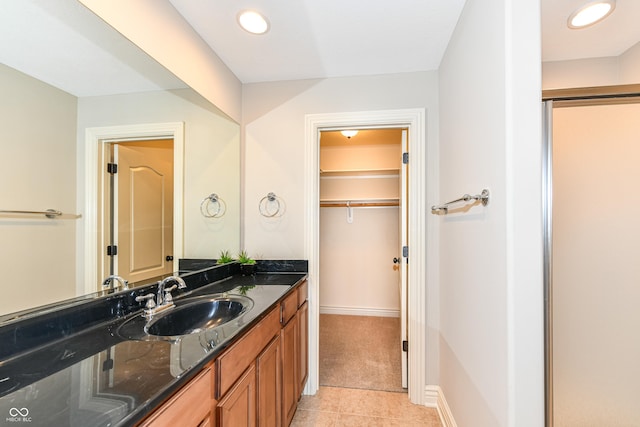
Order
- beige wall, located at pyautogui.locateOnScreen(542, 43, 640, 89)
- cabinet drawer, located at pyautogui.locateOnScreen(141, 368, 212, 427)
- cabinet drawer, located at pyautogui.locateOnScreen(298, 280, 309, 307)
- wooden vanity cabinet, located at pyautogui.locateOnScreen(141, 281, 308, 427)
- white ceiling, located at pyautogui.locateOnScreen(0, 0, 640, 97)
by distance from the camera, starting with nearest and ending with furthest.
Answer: cabinet drawer, located at pyautogui.locateOnScreen(141, 368, 212, 427), wooden vanity cabinet, located at pyautogui.locateOnScreen(141, 281, 308, 427), white ceiling, located at pyautogui.locateOnScreen(0, 0, 640, 97), beige wall, located at pyautogui.locateOnScreen(542, 43, 640, 89), cabinet drawer, located at pyautogui.locateOnScreen(298, 280, 309, 307)

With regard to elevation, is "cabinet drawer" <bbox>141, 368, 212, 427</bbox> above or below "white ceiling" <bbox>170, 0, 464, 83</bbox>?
below

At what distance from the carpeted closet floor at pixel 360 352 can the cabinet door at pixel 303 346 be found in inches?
14.1

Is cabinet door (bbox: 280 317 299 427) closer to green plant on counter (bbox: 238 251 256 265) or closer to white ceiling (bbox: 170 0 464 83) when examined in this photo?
green plant on counter (bbox: 238 251 256 265)

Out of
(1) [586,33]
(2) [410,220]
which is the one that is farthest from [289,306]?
(1) [586,33]

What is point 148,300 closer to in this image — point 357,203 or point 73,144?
point 73,144

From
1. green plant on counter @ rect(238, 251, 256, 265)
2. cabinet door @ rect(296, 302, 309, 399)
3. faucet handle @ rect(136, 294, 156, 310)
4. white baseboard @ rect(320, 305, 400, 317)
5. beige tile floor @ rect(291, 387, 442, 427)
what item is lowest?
beige tile floor @ rect(291, 387, 442, 427)

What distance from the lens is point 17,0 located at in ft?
2.66

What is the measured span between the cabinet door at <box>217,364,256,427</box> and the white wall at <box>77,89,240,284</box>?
87 centimetres

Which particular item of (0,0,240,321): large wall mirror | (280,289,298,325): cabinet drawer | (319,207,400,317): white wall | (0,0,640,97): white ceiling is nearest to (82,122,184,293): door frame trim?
(0,0,240,321): large wall mirror

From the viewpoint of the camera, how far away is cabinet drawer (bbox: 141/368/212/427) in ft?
2.14

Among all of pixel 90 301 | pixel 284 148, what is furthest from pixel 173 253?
pixel 284 148

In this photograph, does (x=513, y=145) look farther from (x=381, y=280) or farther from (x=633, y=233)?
(x=381, y=280)

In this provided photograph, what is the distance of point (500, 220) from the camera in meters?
1.04

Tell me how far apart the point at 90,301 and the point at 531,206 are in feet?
5.62
